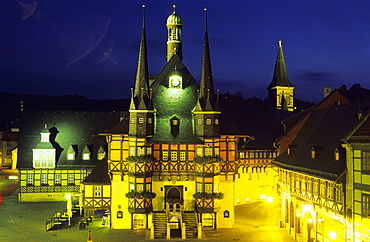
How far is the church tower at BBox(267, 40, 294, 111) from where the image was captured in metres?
87.1

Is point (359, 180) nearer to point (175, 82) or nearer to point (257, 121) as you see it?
point (175, 82)

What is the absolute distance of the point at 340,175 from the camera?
1130 inches

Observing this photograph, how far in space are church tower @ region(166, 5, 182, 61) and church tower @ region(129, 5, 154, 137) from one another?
6.94 metres

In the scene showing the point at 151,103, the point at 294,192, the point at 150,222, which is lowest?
the point at 150,222

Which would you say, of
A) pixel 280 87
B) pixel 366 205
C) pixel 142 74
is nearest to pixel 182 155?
pixel 142 74

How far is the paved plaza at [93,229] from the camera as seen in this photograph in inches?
1513

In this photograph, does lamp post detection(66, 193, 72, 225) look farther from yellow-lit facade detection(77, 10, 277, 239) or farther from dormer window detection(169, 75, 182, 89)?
dormer window detection(169, 75, 182, 89)

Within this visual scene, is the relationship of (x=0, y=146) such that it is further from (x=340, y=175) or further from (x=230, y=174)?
(x=340, y=175)

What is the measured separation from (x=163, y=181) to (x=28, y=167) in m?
20.0

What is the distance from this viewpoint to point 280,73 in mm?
88812

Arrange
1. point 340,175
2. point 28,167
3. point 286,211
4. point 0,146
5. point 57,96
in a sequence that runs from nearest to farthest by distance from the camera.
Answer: point 340,175 → point 286,211 → point 28,167 → point 0,146 → point 57,96

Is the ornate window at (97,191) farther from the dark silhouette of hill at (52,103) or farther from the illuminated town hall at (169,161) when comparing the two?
the dark silhouette of hill at (52,103)

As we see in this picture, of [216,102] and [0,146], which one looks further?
[0,146]

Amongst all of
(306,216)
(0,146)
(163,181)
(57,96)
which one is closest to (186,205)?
(163,181)
